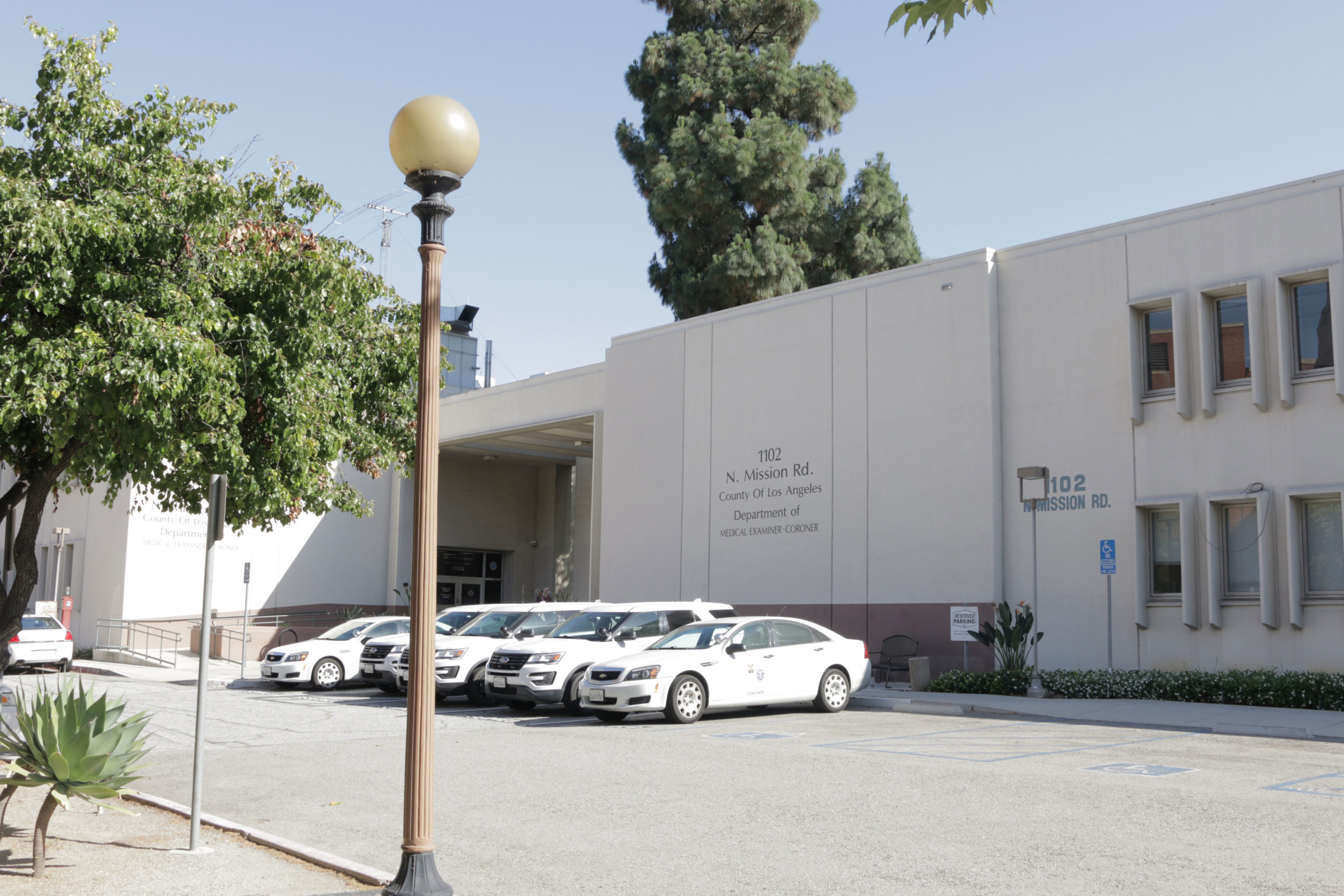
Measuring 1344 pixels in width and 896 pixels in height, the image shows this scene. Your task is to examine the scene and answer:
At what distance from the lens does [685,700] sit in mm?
16500

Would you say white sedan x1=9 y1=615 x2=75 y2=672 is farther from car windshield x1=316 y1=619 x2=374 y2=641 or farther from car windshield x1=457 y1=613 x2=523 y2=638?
car windshield x1=457 y1=613 x2=523 y2=638

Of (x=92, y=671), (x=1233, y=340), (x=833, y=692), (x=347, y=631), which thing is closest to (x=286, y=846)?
(x=833, y=692)

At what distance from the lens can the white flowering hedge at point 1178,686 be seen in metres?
17.8

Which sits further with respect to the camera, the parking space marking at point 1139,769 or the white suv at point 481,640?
the white suv at point 481,640

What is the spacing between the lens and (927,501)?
23.6m

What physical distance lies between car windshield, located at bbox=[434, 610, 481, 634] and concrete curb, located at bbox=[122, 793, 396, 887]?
11.9 meters

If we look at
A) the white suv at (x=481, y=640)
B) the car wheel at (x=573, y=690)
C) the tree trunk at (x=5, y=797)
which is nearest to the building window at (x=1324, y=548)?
the car wheel at (x=573, y=690)

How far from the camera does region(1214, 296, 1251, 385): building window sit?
2034cm

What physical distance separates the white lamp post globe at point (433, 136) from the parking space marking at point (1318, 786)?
8.35m

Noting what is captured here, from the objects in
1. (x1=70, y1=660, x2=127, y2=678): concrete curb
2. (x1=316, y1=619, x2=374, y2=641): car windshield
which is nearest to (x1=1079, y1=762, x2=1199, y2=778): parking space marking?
(x1=316, y1=619, x2=374, y2=641): car windshield

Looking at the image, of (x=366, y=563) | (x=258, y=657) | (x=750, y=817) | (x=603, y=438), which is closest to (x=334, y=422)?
(x=750, y=817)

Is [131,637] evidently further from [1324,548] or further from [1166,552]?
[1324,548]

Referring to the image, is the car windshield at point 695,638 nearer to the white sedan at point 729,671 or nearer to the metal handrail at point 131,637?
the white sedan at point 729,671

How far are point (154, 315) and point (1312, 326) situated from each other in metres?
17.7
